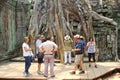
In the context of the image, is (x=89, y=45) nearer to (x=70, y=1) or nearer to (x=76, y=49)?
(x=76, y=49)

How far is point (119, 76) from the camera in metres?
11.8

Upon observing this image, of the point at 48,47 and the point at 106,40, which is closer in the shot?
the point at 48,47

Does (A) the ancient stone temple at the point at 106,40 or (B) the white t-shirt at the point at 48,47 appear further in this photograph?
(A) the ancient stone temple at the point at 106,40

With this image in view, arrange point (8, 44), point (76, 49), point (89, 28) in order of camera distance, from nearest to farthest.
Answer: point (76, 49) → point (89, 28) → point (8, 44)

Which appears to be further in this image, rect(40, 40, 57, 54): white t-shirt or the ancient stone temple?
the ancient stone temple

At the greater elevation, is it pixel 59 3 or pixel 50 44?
pixel 59 3

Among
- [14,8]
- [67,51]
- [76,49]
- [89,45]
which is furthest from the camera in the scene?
[14,8]

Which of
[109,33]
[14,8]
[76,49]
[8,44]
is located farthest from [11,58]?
[76,49]

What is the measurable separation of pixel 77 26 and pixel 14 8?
425cm

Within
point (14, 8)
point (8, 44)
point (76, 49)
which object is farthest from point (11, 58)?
point (76, 49)

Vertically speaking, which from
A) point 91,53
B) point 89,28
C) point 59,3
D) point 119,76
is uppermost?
point 59,3

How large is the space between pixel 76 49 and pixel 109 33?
728 cm

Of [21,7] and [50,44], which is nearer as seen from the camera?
[50,44]

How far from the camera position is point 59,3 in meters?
15.0
